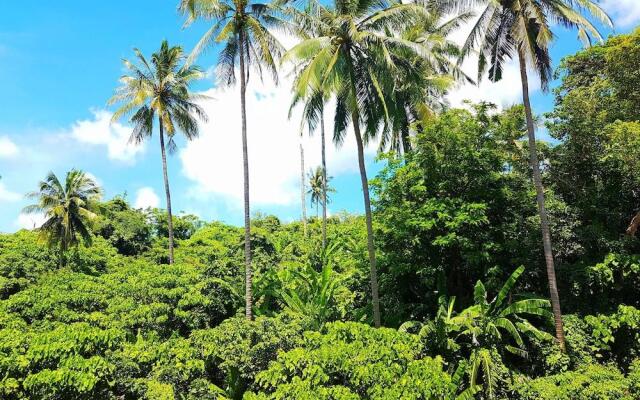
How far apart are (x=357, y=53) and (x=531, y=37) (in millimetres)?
5854

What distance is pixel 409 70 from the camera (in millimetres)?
17844

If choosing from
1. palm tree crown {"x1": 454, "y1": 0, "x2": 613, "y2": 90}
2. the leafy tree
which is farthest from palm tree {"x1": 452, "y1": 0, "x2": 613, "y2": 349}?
the leafy tree

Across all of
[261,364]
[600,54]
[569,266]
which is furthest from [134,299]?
[600,54]

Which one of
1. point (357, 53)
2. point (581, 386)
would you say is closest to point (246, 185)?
point (357, 53)

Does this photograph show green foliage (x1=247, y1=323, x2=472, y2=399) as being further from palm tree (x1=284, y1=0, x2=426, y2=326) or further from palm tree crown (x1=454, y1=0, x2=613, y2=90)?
palm tree crown (x1=454, y1=0, x2=613, y2=90)

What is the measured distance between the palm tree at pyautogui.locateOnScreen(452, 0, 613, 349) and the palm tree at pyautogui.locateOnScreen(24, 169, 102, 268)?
25.3 metres

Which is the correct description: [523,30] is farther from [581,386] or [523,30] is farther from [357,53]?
[581,386]

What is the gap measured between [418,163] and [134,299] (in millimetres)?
13616

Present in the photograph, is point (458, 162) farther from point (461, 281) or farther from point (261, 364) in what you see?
point (261, 364)

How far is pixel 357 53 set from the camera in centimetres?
1739

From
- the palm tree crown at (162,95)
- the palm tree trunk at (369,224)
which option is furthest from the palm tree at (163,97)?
the palm tree trunk at (369,224)

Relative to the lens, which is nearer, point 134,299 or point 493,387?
point 493,387

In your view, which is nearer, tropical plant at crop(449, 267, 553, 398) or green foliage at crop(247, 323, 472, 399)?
green foliage at crop(247, 323, 472, 399)

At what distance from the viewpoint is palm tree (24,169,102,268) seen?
30.3m
